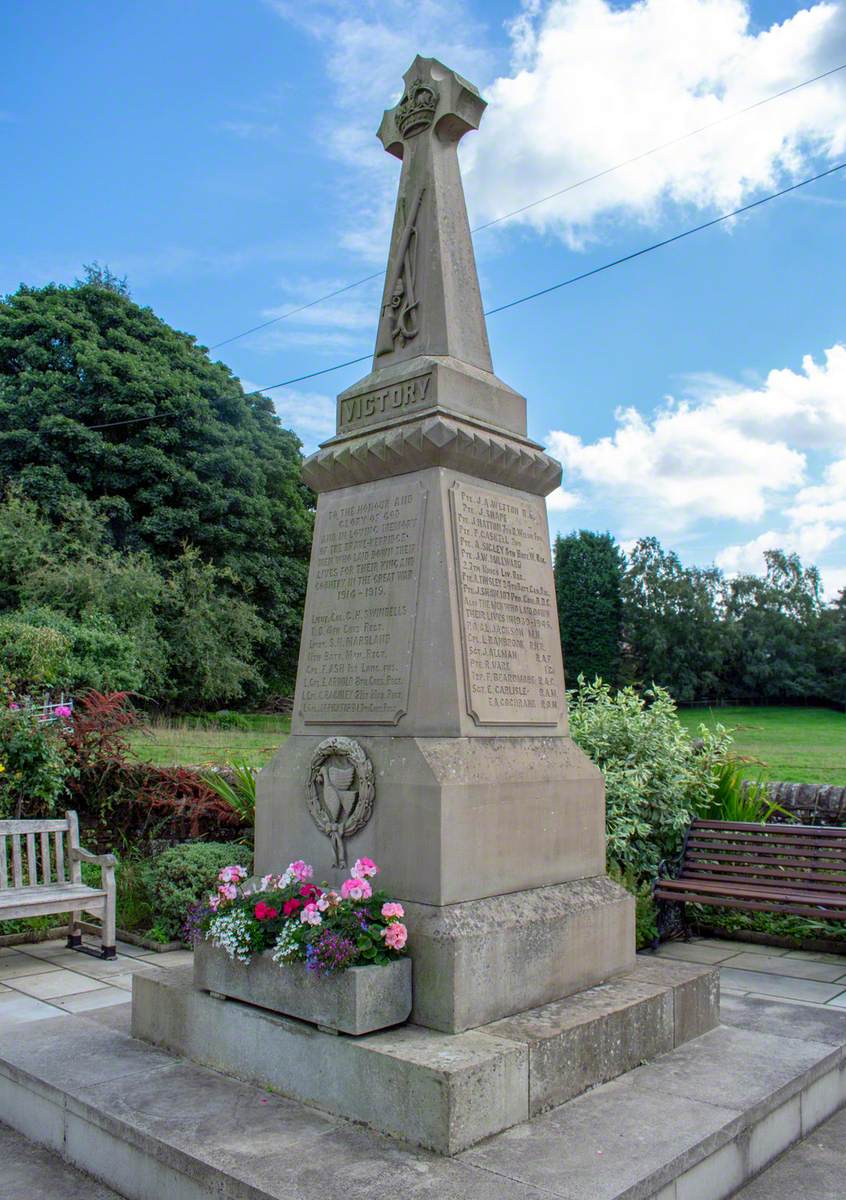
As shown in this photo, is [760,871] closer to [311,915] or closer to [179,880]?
[179,880]

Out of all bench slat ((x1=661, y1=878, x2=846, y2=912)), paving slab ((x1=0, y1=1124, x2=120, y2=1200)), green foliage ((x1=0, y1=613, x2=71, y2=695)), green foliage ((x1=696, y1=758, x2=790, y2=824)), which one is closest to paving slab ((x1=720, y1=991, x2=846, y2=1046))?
bench slat ((x1=661, y1=878, x2=846, y2=912))

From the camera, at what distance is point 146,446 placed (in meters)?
28.5

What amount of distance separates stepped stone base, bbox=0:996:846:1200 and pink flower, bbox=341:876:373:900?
0.66 metres

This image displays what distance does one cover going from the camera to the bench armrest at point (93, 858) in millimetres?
7035

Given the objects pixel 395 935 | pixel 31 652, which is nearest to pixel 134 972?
pixel 395 935

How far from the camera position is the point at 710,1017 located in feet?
14.9

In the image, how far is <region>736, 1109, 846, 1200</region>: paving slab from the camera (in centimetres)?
343

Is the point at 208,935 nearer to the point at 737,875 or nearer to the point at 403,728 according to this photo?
the point at 403,728

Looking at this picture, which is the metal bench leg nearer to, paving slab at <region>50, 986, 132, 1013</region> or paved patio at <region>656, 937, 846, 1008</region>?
paving slab at <region>50, 986, 132, 1013</region>

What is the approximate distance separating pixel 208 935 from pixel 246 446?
28627 mm

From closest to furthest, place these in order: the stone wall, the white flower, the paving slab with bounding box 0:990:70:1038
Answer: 1. the white flower
2. the paving slab with bounding box 0:990:70:1038
3. the stone wall

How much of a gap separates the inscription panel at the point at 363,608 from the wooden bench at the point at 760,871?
3.91m

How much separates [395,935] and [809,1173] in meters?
1.77

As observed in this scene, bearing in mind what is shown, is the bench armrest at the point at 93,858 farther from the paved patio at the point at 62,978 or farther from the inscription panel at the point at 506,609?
the inscription panel at the point at 506,609
